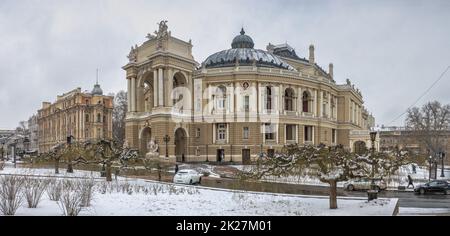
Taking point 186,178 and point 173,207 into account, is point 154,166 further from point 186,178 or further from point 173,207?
point 173,207

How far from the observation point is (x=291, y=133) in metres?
54.5

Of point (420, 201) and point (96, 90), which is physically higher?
point (96, 90)

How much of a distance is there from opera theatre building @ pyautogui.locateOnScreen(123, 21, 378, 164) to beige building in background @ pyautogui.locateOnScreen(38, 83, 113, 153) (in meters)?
25.4

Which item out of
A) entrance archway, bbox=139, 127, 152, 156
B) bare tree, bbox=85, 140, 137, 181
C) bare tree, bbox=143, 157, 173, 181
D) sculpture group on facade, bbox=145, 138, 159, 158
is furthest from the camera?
entrance archway, bbox=139, 127, 152, 156

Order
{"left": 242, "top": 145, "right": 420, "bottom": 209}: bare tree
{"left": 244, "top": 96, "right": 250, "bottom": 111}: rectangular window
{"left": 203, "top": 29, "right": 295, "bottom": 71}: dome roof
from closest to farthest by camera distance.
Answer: {"left": 242, "top": 145, "right": 420, "bottom": 209}: bare tree
{"left": 244, "top": 96, "right": 250, "bottom": 111}: rectangular window
{"left": 203, "top": 29, "right": 295, "bottom": 71}: dome roof

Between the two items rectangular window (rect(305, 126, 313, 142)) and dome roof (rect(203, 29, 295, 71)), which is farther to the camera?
dome roof (rect(203, 29, 295, 71))

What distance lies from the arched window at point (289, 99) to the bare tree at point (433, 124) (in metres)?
18.4

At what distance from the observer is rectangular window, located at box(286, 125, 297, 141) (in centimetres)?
5431

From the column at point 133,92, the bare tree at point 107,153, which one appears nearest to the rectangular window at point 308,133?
Answer: the column at point 133,92

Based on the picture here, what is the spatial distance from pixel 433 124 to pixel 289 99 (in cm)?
2141

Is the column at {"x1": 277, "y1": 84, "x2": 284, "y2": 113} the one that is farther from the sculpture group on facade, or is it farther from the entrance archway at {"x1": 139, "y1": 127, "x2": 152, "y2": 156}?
the entrance archway at {"x1": 139, "y1": 127, "x2": 152, "y2": 156}

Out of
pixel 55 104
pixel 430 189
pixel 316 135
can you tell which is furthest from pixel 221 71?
pixel 55 104

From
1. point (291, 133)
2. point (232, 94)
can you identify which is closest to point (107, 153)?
point (232, 94)

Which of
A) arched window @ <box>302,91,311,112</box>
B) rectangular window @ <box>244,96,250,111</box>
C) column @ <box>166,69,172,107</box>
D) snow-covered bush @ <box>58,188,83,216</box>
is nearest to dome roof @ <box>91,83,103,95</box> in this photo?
column @ <box>166,69,172,107</box>
